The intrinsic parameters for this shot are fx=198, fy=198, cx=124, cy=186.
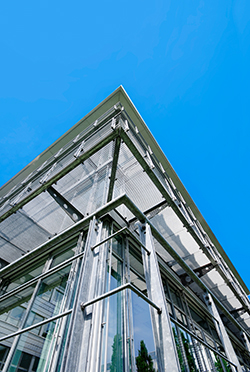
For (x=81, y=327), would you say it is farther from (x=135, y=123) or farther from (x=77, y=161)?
(x=135, y=123)

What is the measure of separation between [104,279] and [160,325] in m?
1.04

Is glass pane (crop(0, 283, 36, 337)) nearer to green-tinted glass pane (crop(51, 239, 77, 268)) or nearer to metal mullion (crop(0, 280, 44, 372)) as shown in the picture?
metal mullion (crop(0, 280, 44, 372))

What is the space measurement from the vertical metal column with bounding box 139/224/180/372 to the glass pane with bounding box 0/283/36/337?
255 centimetres

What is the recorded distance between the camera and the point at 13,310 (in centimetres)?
360

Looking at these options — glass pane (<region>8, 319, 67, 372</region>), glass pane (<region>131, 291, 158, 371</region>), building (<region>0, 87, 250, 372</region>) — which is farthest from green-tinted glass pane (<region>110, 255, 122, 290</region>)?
glass pane (<region>8, 319, 67, 372</region>)

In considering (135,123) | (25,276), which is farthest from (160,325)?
(135,123)

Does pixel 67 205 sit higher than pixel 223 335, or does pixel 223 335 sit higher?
pixel 67 205

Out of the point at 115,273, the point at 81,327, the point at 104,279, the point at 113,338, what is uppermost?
the point at 115,273

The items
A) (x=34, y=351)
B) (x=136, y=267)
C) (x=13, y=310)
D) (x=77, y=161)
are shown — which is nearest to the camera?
(x=34, y=351)

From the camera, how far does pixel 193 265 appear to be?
7.32 metres

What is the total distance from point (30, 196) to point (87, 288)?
3.84 m

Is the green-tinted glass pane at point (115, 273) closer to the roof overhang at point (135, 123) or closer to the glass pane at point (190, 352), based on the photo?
the glass pane at point (190, 352)

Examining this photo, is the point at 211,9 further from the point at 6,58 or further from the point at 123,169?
the point at 123,169

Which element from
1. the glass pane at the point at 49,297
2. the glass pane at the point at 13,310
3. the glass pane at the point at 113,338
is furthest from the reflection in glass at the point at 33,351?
the glass pane at the point at 113,338
